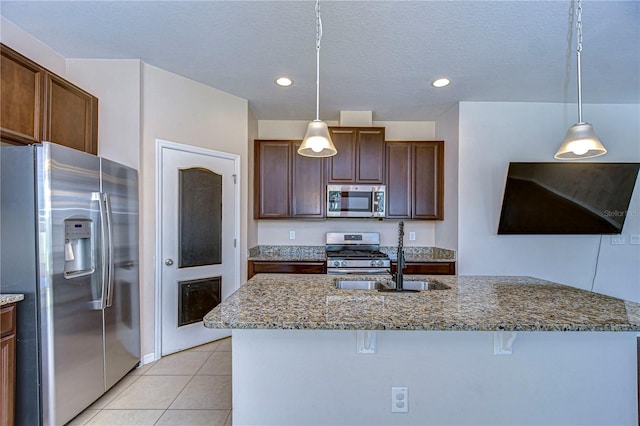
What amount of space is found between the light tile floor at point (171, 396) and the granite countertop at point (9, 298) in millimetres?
884

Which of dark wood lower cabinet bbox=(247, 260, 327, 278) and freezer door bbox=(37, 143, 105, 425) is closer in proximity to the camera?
freezer door bbox=(37, 143, 105, 425)

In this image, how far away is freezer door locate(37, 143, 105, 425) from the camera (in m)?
1.80

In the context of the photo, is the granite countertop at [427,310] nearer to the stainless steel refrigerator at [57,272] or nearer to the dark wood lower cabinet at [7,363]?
the stainless steel refrigerator at [57,272]

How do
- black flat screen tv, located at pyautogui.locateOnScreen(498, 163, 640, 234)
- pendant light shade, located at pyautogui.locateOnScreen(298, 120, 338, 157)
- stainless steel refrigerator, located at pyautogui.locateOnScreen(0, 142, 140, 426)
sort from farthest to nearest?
black flat screen tv, located at pyautogui.locateOnScreen(498, 163, 640, 234), pendant light shade, located at pyautogui.locateOnScreen(298, 120, 338, 157), stainless steel refrigerator, located at pyautogui.locateOnScreen(0, 142, 140, 426)

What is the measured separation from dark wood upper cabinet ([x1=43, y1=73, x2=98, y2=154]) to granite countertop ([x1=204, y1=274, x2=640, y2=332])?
5.99 ft

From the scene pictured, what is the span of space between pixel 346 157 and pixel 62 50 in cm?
282

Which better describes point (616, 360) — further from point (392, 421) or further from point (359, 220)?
point (359, 220)

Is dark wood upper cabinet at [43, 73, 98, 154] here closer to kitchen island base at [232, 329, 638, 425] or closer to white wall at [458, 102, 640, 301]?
kitchen island base at [232, 329, 638, 425]

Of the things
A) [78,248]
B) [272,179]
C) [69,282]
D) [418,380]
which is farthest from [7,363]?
[272,179]

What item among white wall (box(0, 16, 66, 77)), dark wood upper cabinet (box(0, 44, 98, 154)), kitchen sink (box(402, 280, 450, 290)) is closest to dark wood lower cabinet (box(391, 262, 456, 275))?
kitchen sink (box(402, 280, 450, 290))

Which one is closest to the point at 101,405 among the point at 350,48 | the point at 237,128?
the point at 237,128

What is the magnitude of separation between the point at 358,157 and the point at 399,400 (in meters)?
2.76

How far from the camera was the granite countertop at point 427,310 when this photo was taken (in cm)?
123

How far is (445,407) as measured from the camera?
1.54 metres
